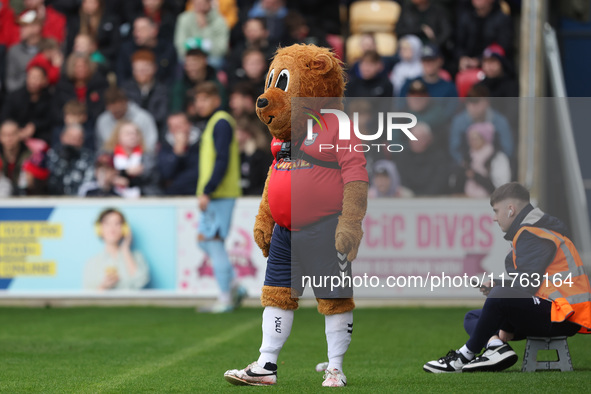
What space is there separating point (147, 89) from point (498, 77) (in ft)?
13.3

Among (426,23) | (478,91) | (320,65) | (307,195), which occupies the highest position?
(426,23)

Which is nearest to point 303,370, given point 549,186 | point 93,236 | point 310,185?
point 310,185

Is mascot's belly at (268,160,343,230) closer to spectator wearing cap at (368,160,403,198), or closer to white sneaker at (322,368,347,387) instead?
spectator wearing cap at (368,160,403,198)

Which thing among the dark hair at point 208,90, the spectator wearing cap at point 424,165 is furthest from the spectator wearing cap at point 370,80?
the spectator wearing cap at point 424,165

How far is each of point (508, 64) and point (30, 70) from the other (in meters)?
5.64

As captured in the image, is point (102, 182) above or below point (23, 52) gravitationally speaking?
below

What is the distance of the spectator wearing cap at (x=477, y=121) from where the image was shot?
6.38 m

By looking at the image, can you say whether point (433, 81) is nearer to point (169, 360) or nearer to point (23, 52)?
point (23, 52)

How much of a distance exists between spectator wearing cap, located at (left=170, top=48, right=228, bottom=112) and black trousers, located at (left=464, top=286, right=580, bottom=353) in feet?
21.7

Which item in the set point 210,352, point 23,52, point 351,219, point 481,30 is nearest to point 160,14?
point 23,52

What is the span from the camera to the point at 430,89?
11.5 metres

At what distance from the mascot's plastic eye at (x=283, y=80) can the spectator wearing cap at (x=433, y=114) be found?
68 cm

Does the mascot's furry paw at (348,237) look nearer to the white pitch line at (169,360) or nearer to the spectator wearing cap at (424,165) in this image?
the spectator wearing cap at (424,165)

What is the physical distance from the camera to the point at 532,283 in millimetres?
5535
